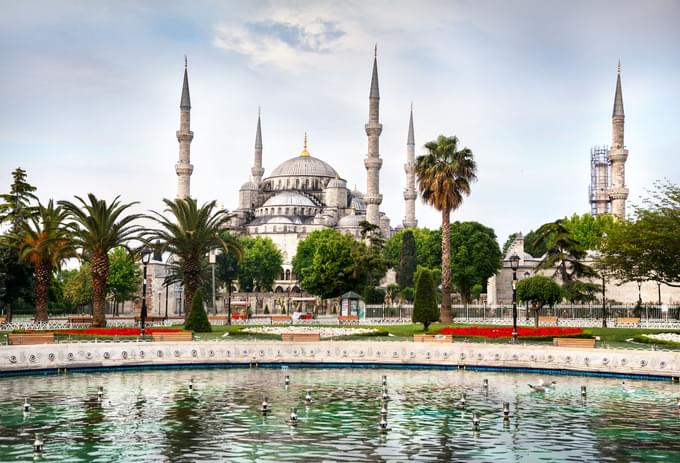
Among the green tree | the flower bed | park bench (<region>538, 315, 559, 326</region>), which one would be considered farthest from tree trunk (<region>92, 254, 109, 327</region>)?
the green tree

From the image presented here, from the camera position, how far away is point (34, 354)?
22.9 meters

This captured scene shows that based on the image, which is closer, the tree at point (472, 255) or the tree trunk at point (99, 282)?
the tree trunk at point (99, 282)

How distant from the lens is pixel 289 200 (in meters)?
121

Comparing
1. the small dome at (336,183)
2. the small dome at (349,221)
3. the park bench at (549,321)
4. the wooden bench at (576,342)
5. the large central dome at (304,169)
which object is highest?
the large central dome at (304,169)

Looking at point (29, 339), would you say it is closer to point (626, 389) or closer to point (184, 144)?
point (626, 389)

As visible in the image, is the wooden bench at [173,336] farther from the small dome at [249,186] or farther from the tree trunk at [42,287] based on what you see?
the small dome at [249,186]

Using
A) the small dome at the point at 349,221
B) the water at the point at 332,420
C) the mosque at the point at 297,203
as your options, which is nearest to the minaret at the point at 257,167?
the mosque at the point at 297,203

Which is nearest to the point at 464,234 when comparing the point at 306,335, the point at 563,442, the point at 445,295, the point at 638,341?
the point at 445,295

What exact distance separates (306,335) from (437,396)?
9172 mm

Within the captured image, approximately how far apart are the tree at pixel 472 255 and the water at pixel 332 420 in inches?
1664

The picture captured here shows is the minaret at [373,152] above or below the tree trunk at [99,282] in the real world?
above

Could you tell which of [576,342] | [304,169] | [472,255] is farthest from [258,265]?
[576,342]

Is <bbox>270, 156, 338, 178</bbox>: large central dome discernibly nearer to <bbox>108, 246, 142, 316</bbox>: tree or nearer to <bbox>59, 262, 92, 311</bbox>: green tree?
<bbox>108, 246, 142, 316</bbox>: tree

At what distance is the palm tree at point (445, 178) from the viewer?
40875mm
